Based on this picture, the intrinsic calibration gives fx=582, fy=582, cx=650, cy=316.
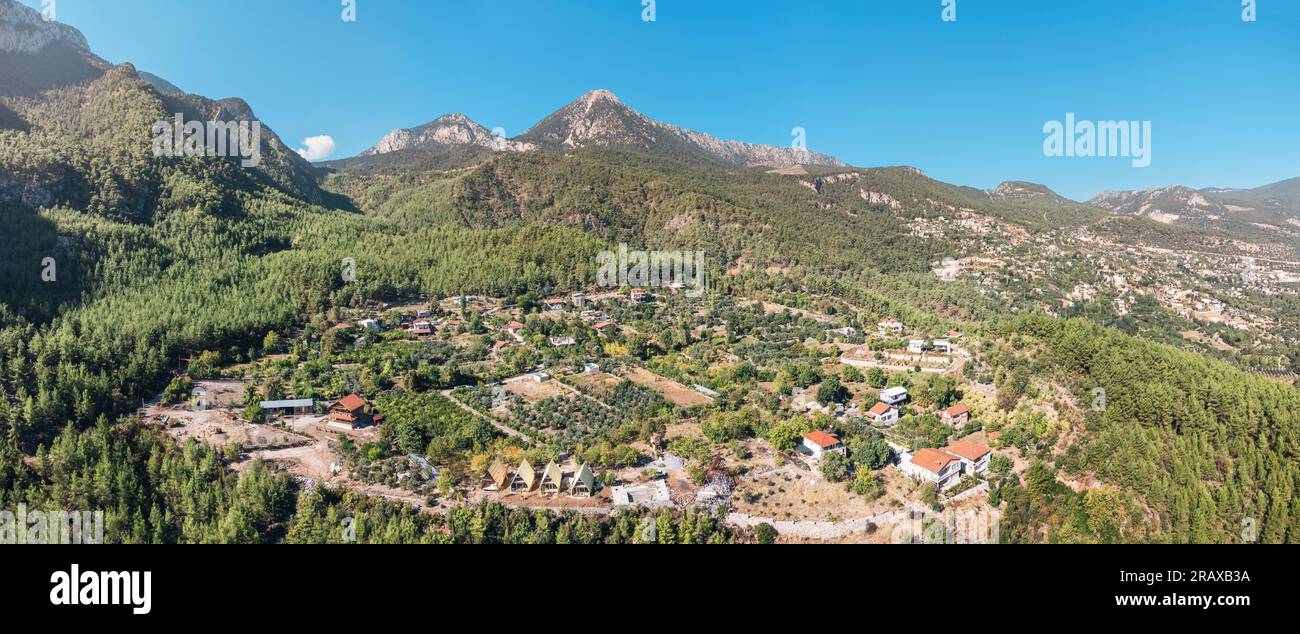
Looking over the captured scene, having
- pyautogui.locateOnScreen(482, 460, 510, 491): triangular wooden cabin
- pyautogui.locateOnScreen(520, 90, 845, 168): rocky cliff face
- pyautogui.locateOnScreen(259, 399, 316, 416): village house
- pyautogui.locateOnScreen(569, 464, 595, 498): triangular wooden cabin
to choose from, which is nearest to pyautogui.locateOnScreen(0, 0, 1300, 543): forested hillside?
pyautogui.locateOnScreen(569, 464, 595, 498): triangular wooden cabin

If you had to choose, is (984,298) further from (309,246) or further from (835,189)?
(309,246)

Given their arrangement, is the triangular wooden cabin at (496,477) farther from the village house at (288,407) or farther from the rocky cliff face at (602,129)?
the rocky cliff face at (602,129)

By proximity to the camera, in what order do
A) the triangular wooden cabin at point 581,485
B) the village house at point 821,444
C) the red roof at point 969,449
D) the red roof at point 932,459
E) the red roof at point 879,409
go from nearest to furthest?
the triangular wooden cabin at point 581,485
the red roof at point 932,459
the red roof at point 969,449
the village house at point 821,444
the red roof at point 879,409

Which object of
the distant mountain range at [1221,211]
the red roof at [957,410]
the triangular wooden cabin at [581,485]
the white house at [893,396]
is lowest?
the triangular wooden cabin at [581,485]

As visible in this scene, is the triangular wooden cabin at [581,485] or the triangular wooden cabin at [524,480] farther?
the triangular wooden cabin at [524,480]

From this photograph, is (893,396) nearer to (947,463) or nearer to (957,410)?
(957,410)

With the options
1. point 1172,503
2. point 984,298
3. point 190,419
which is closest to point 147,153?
point 190,419

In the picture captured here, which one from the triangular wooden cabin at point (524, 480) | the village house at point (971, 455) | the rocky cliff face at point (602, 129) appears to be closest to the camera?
the triangular wooden cabin at point (524, 480)

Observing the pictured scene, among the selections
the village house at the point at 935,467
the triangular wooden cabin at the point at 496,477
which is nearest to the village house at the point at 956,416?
the village house at the point at 935,467
